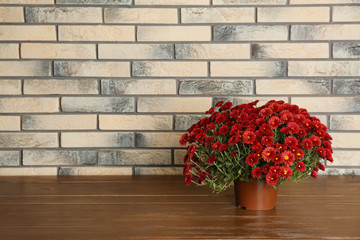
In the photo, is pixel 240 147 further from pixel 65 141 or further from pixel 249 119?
pixel 65 141

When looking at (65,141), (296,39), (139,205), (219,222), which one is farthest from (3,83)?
(296,39)

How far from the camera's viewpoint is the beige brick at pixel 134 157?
157 cm

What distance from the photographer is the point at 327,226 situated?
99 cm

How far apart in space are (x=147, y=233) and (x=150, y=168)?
65 centimetres

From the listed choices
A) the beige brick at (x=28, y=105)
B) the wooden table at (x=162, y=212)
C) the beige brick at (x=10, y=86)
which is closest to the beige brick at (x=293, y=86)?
the wooden table at (x=162, y=212)

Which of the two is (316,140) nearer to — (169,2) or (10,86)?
(169,2)

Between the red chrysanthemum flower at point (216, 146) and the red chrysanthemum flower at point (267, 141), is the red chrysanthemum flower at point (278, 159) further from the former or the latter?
the red chrysanthemum flower at point (216, 146)

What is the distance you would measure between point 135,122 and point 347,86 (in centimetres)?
93

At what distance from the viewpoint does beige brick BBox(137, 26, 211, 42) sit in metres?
1.53

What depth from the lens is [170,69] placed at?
154 cm

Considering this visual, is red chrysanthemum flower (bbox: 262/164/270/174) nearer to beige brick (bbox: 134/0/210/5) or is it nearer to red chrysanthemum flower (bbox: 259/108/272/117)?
red chrysanthemum flower (bbox: 259/108/272/117)

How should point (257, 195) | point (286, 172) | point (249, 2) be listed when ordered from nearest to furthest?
point (286, 172) → point (257, 195) → point (249, 2)

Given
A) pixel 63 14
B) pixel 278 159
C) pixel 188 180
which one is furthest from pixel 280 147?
pixel 63 14

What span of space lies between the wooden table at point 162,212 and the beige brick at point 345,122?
9.1 inches
